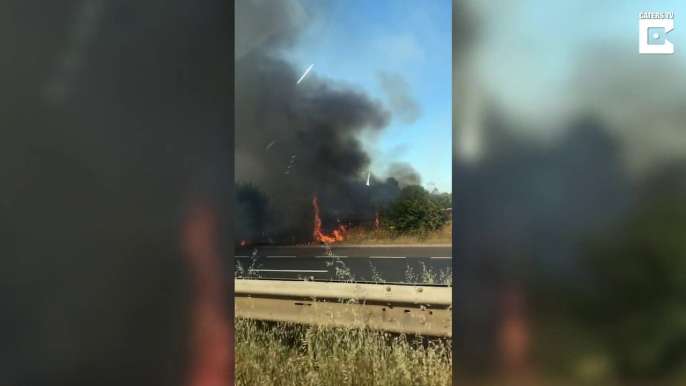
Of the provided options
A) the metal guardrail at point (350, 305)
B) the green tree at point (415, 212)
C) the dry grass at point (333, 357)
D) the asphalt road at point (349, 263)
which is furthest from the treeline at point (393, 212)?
the dry grass at point (333, 357)

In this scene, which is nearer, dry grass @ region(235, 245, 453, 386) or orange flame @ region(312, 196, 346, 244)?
dry grass @ region(235, 245, 453, 386)

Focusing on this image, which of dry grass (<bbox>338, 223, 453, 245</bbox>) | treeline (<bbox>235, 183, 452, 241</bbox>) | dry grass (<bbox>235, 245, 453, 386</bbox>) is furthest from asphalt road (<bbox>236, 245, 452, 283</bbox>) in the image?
dry grass (<bbox>235, 245, 453, 386</bbox>)

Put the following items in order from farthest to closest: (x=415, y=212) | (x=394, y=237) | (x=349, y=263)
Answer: (x=394, y=237) → (x=415, y=212) → (x=349, y=263)

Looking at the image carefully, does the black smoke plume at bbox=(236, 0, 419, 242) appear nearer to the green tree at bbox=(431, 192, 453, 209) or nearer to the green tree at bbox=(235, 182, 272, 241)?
the green tree at bbox=(235, 182, 272, 241)

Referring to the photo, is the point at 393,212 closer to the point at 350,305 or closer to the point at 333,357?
the point at 350,305

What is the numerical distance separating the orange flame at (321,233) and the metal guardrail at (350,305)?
0.98 m

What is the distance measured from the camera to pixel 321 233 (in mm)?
3568

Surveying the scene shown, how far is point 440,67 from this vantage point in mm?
3166

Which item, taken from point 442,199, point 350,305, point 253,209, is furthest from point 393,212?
point 350,305

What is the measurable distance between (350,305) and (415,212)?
1.61 m

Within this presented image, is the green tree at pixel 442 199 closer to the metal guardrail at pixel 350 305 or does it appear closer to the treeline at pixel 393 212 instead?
the treeline at pixel 393 212

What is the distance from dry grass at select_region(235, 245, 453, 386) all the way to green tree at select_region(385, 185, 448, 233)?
147 cm

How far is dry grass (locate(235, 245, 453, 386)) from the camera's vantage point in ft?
7.39

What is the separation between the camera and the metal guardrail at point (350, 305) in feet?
7.05
